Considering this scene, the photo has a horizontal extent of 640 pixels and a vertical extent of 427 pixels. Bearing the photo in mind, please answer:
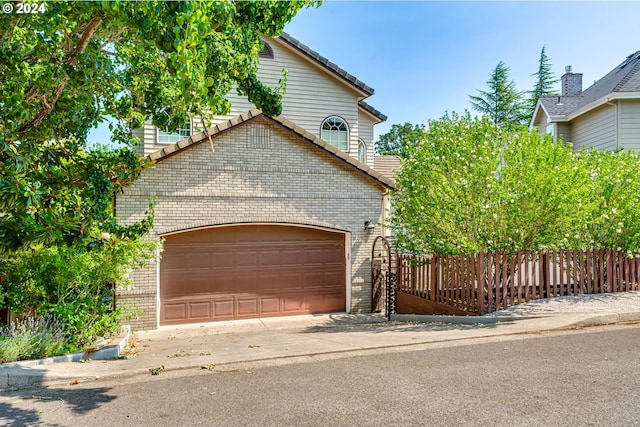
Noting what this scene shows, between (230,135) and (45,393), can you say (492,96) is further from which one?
(45,393)

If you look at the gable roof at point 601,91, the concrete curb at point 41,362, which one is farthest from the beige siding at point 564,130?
the concrete curb at point 41,362

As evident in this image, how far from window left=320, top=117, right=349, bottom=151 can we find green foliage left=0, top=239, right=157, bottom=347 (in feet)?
30.2

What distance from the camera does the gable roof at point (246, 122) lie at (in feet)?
34.5

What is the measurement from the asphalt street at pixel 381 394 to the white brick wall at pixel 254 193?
5.31 metres

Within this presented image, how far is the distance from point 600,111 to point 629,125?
175 centimetres

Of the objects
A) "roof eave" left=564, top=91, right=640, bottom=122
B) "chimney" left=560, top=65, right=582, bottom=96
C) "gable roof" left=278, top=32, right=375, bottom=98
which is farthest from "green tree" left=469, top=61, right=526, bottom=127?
"gable roof" left=278, top=32, right=375, bottom=98

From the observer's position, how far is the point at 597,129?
1848 cm

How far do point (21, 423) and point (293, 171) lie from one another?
830 cm

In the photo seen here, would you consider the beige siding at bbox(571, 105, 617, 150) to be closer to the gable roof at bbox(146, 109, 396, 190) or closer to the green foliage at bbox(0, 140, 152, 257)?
the gable roof at bbox(146, 109, 396, 190)

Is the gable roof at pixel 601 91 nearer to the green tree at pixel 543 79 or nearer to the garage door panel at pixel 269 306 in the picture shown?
the garage door panel at pixel 269 306

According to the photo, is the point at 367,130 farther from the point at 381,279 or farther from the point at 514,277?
the point at 514,277

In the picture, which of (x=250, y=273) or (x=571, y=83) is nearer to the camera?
(x=250, y=273)

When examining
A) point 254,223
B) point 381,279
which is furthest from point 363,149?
point 254,223

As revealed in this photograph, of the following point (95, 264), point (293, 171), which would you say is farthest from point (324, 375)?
point (293, 171)
